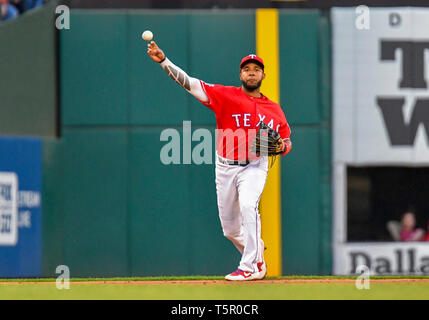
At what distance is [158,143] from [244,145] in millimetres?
1894

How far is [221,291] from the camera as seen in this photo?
627cm

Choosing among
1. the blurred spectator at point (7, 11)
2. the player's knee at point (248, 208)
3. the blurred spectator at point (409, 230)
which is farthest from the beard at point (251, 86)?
the blurred spectator at point (7, 11)

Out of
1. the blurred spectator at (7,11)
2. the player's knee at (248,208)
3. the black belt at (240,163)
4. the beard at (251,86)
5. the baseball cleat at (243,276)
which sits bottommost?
the baseball cleat at (243,276)

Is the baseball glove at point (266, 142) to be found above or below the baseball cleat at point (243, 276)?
above

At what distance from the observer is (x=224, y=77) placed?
846 centimetres

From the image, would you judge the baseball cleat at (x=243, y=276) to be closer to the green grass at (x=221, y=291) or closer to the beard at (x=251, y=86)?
the green grass at (x=221, y=291)

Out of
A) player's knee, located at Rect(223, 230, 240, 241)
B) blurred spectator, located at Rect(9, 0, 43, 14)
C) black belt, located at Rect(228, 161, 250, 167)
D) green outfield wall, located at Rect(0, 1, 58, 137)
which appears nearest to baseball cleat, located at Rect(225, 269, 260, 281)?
player's knee, located at Rect(223, 230, 240, 241)

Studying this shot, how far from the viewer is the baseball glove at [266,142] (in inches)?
261

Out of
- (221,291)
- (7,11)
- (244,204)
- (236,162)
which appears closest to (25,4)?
(7,11)

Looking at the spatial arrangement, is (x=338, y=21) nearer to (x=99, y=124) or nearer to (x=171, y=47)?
(x=171, y=47)

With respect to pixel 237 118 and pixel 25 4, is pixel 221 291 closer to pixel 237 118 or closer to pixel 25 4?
pixel 237 118

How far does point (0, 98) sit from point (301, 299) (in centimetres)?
379

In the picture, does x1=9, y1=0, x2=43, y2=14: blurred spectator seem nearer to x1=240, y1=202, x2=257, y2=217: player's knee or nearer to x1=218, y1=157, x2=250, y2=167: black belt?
x1=218, y1=157, x2=250, y2=167: black belt

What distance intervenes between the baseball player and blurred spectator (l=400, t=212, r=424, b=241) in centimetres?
235
